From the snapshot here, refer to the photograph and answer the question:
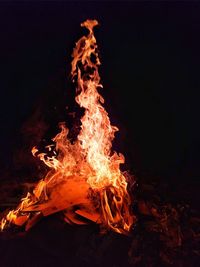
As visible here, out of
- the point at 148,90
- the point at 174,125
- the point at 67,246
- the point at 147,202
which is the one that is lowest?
the point at 67,246

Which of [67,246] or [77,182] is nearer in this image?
[67,246]

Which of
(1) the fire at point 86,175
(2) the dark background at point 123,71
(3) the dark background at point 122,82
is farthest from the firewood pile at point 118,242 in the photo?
(2) the dark background at point 123,71

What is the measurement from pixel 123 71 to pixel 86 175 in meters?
1.36

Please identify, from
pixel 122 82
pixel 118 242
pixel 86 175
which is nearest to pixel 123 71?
pixel 122 82

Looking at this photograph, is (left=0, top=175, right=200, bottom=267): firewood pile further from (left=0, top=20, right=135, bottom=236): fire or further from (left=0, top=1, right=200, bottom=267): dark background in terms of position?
(left=0, top=1, right=200, bottom=267): dark background

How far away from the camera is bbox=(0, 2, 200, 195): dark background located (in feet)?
13.6

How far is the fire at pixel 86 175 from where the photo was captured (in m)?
3.14

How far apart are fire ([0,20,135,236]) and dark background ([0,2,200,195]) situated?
203 mm

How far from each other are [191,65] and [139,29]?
699 millimetres

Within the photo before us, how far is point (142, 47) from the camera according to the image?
14.1ft

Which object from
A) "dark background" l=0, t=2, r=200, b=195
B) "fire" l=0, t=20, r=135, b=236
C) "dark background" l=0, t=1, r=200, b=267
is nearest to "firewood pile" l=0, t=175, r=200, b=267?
"fire" l=0, t=20, r=135, b=236

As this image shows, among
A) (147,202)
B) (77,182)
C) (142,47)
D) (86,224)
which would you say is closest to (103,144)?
(77,182)

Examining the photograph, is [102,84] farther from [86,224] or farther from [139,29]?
[86,224]

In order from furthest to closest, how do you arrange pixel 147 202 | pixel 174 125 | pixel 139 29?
pixel 174 125
pixel 139 29
pixel 147 202
